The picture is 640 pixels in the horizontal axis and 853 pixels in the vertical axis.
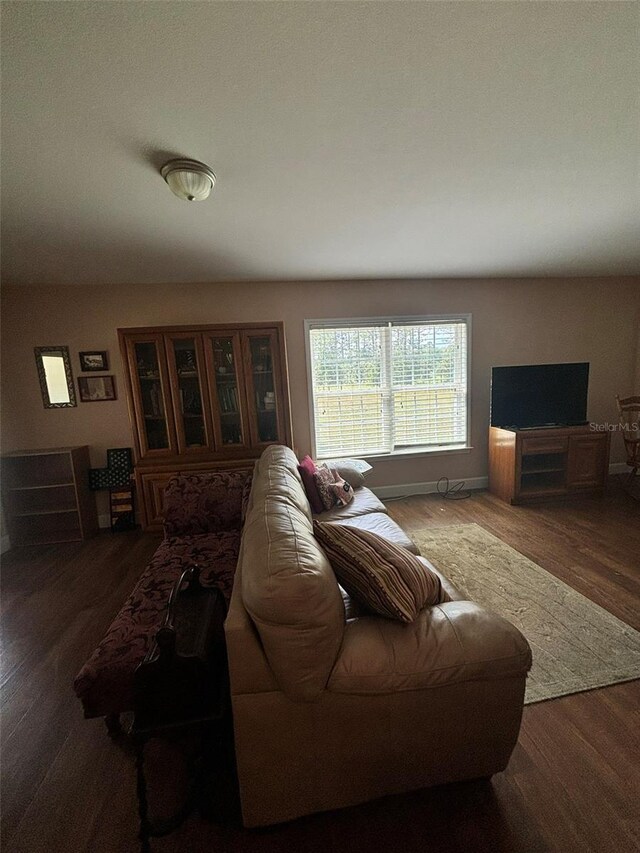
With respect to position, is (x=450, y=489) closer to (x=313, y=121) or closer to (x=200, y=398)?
(x=200, y=398)

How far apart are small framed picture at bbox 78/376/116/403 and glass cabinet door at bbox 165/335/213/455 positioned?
2.58ft

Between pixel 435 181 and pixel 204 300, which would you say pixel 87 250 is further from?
pixel 435 181

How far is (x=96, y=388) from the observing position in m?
3.27

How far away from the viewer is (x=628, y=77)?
44.4 inches

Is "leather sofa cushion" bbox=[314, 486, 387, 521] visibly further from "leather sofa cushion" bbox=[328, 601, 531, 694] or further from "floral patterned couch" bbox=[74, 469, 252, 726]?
"leather sofa cushion" bbox=[328, 601, 531, 694]

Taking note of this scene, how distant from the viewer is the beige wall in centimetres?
315

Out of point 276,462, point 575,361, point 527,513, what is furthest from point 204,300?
point 575,361

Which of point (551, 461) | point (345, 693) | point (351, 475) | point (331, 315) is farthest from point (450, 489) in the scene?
point (345, 693)

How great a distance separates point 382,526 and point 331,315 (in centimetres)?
229

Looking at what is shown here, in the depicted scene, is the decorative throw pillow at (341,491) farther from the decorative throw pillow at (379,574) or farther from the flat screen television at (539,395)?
the flat screen television at (539,395)

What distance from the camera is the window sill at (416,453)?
3766 millimetres

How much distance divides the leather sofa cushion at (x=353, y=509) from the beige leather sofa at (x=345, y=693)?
124 cm

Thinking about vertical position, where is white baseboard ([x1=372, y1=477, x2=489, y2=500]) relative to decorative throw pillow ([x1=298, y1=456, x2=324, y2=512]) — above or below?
below

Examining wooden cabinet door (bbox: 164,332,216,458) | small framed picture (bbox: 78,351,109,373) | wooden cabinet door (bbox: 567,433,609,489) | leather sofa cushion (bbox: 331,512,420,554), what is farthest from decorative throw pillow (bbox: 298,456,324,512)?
wooden cabinet door (bbox: 567,433,609,489)
